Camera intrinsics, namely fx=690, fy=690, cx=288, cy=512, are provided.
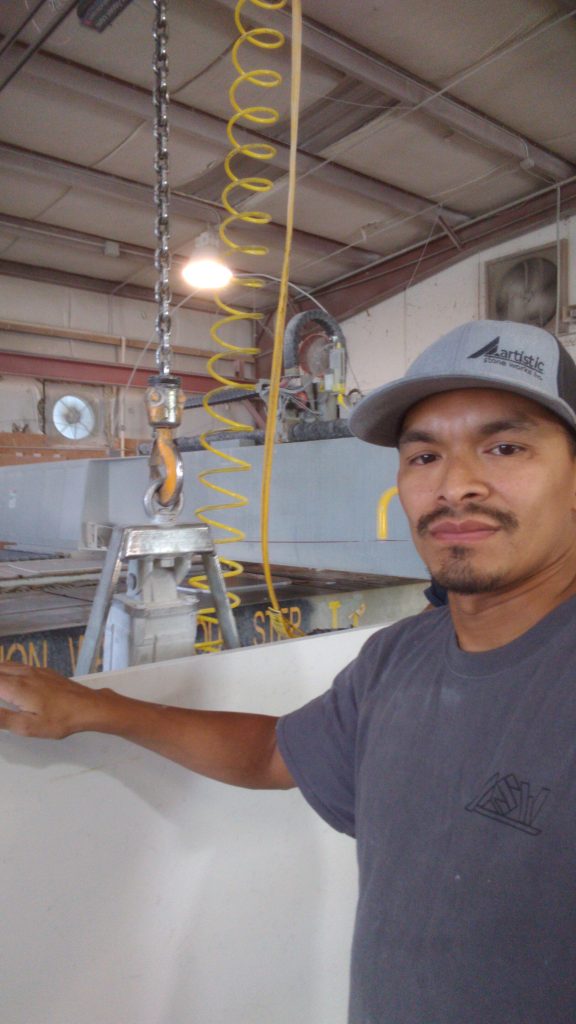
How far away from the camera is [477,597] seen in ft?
2.40

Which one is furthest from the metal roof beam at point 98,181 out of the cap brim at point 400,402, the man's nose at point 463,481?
the man's nose at point 463,481

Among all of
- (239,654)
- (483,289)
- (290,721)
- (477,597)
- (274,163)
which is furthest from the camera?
(483,289)

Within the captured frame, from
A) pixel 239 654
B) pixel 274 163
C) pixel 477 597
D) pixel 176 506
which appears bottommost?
pixel 239 654

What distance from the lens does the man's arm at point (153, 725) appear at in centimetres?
78

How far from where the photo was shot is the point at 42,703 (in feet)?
2.56

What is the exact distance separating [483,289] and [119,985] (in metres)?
6.68

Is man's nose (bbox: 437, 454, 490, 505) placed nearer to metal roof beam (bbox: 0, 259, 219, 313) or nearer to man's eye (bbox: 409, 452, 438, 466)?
man's eye (bbox: 409, 452, 438, 466)

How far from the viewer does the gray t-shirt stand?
22.1 inches

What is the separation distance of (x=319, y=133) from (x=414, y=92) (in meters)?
0.94

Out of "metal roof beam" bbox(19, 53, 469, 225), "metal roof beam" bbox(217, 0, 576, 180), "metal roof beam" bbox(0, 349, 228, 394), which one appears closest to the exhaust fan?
"metal roof beam" bbox(0, 349, 228, 394)

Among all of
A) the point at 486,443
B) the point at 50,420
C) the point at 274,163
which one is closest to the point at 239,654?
the point at 486,443

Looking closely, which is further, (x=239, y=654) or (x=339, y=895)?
(x=339, y=895)

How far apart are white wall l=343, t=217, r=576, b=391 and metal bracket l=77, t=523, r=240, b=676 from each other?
17.3ft

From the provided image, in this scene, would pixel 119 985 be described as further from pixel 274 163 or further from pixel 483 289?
pixel 483 289
